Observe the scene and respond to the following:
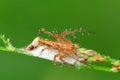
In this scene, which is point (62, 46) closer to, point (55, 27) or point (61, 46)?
point (61, 46)

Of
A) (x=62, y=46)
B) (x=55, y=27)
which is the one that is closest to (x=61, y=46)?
(x=62, y=46)

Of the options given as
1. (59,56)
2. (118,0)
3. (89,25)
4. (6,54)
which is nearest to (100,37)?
(89,25)

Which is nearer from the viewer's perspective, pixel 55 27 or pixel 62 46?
pixel 62 46

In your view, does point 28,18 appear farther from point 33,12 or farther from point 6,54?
point 6,54

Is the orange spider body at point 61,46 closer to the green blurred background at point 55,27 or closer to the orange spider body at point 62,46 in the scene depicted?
the orange spider body at point 62,46

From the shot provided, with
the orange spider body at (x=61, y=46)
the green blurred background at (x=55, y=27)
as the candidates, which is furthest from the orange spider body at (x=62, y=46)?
the green blurred background at (x=55, y=27)

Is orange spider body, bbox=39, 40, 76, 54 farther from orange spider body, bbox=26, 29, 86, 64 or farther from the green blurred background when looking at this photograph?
the green blurred background

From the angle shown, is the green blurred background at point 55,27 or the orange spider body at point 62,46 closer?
the orange spider body at point 62,46

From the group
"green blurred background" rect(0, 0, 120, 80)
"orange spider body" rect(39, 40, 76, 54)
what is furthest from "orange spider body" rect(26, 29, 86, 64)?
"green blurred background" rect(0, 0, 120, 80)
